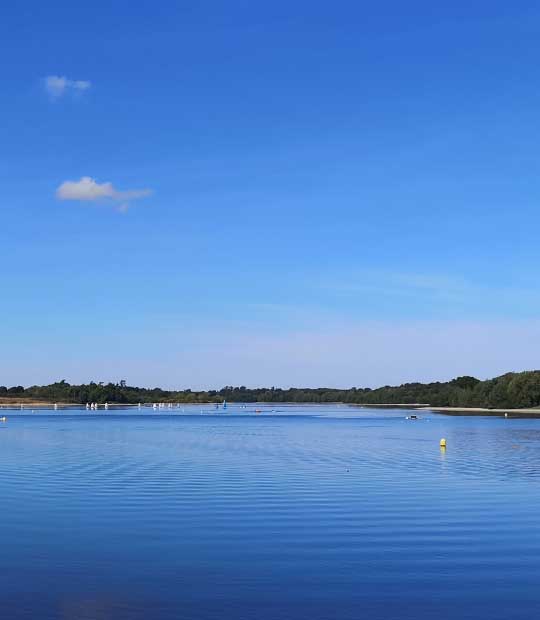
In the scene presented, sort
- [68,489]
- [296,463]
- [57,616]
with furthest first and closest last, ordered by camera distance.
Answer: [296,463] < [68,489] < [57,616]

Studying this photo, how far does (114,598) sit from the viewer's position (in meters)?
18.8

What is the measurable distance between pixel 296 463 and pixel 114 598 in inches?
1563

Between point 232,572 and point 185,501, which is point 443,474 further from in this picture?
point 232,572

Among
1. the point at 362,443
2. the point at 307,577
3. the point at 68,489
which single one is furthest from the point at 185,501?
the point at 362,443

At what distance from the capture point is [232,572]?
21797 millimetres

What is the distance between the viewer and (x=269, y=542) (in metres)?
26.3

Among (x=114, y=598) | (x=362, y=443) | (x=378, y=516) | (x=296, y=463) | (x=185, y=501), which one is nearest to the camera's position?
(x=114, y=598)

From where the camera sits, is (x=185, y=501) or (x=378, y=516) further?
(x=185, y=501)

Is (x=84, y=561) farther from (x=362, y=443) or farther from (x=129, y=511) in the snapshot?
(x=362, y=443)

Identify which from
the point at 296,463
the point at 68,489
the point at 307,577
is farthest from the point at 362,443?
the point at 307,577

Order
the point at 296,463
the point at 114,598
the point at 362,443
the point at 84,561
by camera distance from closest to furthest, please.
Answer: the point at 114,598
the point at 84,561
the point at 296,463
the point at 362,443

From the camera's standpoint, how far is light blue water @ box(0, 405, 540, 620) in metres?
18.5

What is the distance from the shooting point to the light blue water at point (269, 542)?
1852 cm

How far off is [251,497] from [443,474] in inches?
652
